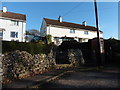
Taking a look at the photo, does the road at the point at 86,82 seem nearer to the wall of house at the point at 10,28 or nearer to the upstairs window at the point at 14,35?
the wall of house at the point at 10,28

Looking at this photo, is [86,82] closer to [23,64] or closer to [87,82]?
[87,82]

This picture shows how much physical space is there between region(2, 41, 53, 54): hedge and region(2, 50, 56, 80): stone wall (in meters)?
0.37

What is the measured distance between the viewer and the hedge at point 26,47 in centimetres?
685

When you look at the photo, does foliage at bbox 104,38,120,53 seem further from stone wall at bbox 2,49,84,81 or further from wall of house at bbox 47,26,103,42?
wall of house at bbox 47,26,103,42

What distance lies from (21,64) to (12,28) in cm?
1973

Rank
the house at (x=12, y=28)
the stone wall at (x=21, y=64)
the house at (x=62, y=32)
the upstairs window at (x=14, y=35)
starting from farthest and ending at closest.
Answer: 1. the house at (x=62, y=32)
2. the upstairs window at (x=14, y=35)
3. the house at (x=12, y=28)
4. the stone wall at (x=21, y=64)

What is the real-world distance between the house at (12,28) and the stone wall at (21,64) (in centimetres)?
1752

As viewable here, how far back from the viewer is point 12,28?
23.8 meters

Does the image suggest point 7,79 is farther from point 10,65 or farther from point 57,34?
point 57,34

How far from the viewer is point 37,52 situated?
871 cm

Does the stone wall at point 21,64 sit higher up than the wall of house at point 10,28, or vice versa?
the wall of house at point 10,28

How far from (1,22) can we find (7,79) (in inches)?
830

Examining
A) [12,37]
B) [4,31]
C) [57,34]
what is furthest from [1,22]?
[57,34]

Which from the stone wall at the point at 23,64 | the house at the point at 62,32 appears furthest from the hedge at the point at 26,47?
the house at the point at 62,32
